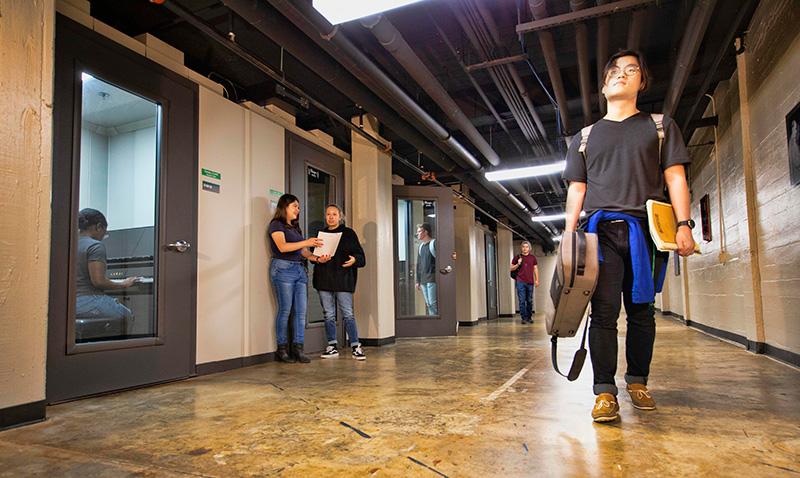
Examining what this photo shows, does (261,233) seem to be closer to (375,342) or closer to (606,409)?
(375,342)

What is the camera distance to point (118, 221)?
3037mm

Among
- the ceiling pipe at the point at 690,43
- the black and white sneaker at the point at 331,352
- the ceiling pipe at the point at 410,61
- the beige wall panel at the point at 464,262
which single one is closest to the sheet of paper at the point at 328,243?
the black and white sneaker at the point at 331,352

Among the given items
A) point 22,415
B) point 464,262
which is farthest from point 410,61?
point 464,262

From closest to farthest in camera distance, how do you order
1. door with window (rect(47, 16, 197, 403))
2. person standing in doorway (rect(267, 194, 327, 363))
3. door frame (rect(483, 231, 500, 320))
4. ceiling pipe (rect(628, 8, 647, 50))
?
door with window (rect(47, 16, 197, 403)) → ceiling pipe (rect(628, 8, 647, 50)) → person standing in doorway (rect(267, 194, 327, 363)) → door frame (rect(483, 231, 500, 320))

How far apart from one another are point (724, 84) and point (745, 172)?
1.46 meters

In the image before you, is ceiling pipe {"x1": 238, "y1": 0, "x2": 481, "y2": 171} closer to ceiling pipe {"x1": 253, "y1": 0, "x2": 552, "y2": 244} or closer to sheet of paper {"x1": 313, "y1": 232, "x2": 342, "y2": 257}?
ceiling pipe {"x1": 253, "y1": 0, "x2": 552, "y2": 244}

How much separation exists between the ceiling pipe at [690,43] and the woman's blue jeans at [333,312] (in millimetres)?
3543

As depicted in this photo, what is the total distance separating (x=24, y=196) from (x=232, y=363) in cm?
207

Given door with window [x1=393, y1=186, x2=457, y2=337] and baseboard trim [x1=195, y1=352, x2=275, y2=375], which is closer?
baseboard trim [x1=195, y1=352, x2=275, y2=375]

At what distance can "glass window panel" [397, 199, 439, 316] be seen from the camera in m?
6.98

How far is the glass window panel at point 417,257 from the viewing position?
698cm

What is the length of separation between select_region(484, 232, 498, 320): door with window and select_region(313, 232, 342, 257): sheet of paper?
322 inches

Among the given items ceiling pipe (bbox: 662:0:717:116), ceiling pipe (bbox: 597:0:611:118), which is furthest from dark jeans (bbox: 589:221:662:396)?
ceiling pipe (bbox: 662:0:717:116)

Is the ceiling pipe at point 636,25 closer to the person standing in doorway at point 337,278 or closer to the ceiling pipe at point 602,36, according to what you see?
the ceiling pipe at point 602,36
